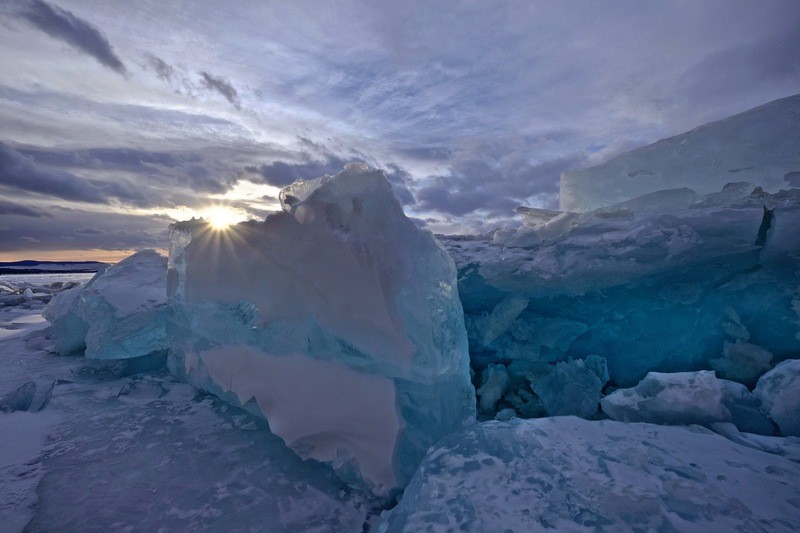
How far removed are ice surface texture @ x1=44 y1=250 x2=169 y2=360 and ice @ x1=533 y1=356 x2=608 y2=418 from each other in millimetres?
4902

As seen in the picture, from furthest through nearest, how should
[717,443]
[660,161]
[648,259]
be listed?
[660,161]
[648,259]
[717,443]

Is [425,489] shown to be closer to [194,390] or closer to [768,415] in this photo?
[768,415]

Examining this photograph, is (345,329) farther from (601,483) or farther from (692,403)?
(692,403)

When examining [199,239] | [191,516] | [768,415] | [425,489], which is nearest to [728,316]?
[768,415]

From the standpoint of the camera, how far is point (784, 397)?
251 centimetres

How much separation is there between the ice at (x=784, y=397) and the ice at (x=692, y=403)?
70 mm

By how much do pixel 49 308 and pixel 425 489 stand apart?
23.7 feet

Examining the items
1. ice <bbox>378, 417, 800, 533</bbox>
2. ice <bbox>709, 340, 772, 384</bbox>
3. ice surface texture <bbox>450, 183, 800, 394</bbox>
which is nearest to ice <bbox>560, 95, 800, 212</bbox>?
ice surface texture <bbox>450, 183, 800, 394</bbox>

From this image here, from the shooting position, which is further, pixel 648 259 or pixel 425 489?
pixel 648 259

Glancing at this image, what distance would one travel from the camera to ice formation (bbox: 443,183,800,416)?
3.33 meters

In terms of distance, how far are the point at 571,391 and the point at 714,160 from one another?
3610 millimetres

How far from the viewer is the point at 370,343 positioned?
2607 millimetres

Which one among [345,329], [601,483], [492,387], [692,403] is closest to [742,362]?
[692,403]

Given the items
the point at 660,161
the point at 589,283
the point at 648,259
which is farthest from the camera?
the point at 660,161
